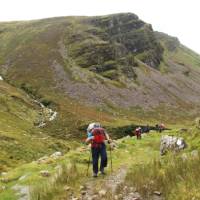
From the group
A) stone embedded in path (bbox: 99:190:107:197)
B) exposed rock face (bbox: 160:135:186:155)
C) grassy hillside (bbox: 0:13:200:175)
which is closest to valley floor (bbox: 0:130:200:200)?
stone embedded in path (bbox: 99:190:107:197)

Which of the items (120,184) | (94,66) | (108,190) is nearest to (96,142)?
(120,184)

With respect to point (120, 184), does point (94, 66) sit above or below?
below

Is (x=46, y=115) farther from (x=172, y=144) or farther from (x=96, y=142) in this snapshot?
(x=96, y=142)

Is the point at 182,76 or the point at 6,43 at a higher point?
the point at 6,43

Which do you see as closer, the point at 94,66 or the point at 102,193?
the point at 102,193

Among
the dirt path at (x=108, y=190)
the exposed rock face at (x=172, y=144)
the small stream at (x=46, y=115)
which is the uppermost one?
the dirt path at (x=108, y=190)

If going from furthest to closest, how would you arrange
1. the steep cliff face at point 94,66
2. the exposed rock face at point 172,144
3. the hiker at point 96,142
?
1. the steep cliff face at point 94,66
2. the exposed rock face at point 172,144
3. the hiker at point 96,142

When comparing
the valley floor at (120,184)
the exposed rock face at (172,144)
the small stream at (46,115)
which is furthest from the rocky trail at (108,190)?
the small stream at (46,115)

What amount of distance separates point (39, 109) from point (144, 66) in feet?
255

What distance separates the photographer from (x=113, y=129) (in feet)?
300

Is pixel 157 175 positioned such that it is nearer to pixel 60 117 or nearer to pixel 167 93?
pixel 60 117

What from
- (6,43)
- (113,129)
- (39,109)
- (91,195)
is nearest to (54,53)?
(6,43)

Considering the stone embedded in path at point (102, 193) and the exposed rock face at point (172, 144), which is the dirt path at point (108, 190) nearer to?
the stone embedded in path at point (102, 193)

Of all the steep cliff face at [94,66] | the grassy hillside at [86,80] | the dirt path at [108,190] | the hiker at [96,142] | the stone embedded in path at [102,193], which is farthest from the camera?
the steep cliff face at [94,66]
